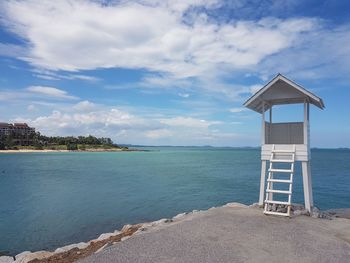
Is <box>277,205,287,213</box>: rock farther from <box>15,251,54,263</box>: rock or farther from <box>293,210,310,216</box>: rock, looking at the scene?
<box>15,251,54,263</box>: rock

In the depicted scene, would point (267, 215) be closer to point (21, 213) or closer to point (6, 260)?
point (6, 260)

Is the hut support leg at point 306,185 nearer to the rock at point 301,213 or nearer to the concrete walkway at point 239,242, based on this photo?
the rock at point 301,213

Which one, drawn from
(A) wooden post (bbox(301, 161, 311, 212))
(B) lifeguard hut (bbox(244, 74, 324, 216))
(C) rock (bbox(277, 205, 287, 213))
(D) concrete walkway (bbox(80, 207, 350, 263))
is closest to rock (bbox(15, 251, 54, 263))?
(D) concrete walkway (bbox(80, 207, 350, 263))

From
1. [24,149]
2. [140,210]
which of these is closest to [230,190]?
[140,210]

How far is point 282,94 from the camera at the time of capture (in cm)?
1600

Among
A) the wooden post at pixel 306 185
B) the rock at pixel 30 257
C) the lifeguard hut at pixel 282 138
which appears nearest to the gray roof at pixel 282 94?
the lifeguard hut at pixel 282 138

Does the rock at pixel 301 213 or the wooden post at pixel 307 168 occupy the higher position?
the wooden post at pixel 307 168

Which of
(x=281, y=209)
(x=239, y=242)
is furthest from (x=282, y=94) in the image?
(x=239, y=242)

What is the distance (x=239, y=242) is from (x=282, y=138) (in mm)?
8171

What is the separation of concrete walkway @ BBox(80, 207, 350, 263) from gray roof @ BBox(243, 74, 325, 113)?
5788 mm

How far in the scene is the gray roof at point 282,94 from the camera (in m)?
15.0

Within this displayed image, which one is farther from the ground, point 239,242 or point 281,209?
point 281,209

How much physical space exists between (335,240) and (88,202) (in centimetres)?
2405

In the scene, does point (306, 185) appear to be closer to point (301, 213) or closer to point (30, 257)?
point (301, 213)
